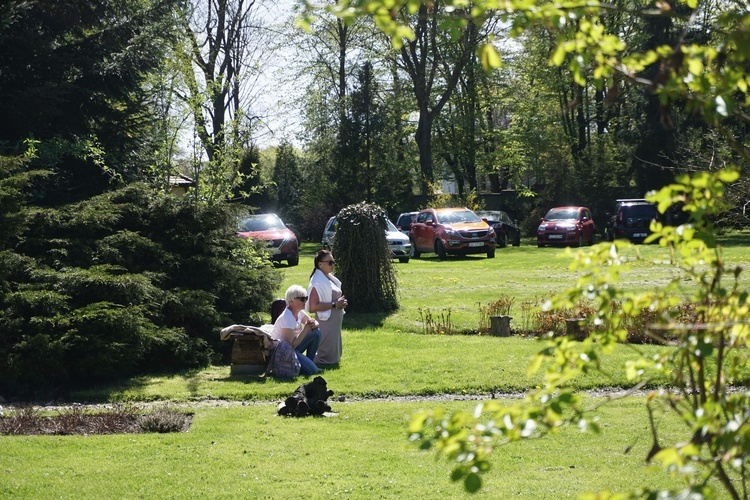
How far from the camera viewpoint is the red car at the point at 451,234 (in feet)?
109

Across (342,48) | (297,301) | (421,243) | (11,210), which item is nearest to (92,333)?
(11,210)

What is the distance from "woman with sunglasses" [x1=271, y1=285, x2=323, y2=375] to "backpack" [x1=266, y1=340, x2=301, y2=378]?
0.85 feet

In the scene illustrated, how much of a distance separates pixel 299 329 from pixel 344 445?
4517 mm

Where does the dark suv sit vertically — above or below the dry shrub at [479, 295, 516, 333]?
above

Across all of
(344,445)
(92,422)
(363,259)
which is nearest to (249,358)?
(92,422)

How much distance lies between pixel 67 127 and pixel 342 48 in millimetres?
37096

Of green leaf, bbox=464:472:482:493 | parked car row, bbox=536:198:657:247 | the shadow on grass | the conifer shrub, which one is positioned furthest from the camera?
parked car row, bbox=536:198:657:247

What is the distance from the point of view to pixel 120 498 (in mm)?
6797

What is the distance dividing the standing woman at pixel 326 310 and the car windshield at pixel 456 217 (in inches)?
834

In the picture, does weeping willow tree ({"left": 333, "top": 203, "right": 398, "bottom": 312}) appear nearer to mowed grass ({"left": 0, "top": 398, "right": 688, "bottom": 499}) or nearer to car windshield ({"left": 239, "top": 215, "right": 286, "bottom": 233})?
mowed grass ({"left": 0, "top": 398, "right": 688, "bottom": 499})

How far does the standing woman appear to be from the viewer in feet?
43.4

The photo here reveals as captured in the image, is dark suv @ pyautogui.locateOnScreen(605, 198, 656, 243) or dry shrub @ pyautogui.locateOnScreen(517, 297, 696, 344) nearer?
dry shrub @ pyautogui.locateOnScreen(517, 297, 696, 344)

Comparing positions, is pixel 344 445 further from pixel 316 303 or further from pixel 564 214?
pixel 564 214

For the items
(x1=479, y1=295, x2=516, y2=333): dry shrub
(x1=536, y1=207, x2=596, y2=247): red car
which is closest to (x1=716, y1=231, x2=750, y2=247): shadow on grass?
(x1=536, y1=207, x2=596, y2=247): red car
